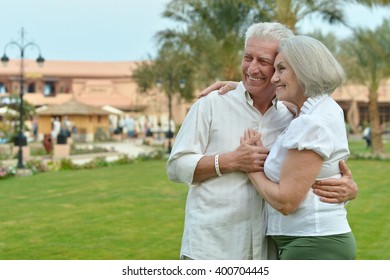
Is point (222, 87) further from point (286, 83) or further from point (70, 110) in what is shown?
point (70, 110)

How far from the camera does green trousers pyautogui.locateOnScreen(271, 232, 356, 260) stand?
2.23 meters

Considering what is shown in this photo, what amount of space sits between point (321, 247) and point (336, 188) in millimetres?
201

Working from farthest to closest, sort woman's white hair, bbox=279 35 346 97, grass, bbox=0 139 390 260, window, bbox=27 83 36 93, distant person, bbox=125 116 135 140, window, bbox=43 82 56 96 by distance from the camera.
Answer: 1. window, bbox=27 83 36 93
2. window, bbox=43 82 56 96
3. distant person, bbox=125 116 135 140
4. grass, bbox=0 139 390 260
5. woman's white hair, bbox=279 35 346 97

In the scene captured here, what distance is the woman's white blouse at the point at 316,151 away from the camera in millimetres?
2121

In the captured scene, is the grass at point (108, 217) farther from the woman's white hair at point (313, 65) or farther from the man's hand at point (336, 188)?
the woman's white hair at point (313, 65)

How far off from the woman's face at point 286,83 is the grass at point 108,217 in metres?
3.99

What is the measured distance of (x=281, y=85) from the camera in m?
2.24

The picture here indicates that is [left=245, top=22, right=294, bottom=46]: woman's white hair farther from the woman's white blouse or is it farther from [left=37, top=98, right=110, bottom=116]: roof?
[left=37, top=98, right=110, bottom=116]: roof

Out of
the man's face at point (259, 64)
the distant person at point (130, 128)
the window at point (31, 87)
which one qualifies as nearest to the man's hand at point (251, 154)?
the man's face at point (259, 64)

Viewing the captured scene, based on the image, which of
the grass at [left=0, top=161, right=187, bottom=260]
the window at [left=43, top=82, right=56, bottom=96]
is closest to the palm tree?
the grass at [left=0, top=161, right=187, bottom=260]

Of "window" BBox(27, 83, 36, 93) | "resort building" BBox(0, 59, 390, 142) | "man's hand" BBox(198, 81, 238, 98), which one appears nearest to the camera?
"man's hand" BBox(198, 81, 238, 98)

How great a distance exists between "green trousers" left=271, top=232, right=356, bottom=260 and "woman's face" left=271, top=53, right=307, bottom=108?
0.45m

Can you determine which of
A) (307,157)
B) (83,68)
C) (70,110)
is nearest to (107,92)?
(83,68)

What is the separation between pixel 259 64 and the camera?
7.78 ft
